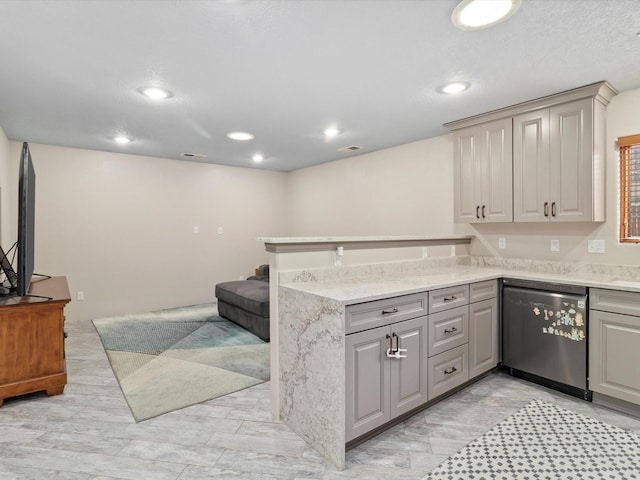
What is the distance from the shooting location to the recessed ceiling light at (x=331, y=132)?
4016 mm

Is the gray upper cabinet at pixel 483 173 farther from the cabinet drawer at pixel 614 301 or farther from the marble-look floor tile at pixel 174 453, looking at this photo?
the marble-look floor tile at pixel 174 453

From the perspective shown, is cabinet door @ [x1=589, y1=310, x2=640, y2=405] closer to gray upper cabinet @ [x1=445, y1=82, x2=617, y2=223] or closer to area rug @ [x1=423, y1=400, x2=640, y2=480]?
area rug @ [x1=423, y1=400, x2=640, y2=480]

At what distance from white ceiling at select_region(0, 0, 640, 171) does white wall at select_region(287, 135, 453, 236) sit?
28.9 inches

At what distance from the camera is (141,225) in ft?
17.8

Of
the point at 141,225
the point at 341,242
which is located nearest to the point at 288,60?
the point at 341,242

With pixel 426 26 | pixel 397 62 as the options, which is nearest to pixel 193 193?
pixel 397 62

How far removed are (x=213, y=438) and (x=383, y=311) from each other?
131cm

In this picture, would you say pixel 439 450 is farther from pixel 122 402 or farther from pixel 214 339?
pixel 214 339

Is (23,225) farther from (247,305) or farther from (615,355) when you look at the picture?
(615,355)

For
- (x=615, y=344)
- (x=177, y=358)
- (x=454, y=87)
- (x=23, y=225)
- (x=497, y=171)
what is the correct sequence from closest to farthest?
(x=615, y=344) < (x=23, y=225) < (x=454, y=87) < (x=497, y=171) < (x=177, y=358)

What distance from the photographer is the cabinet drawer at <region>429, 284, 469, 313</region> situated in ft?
8.15

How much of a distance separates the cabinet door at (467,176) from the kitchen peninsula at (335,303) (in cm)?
82

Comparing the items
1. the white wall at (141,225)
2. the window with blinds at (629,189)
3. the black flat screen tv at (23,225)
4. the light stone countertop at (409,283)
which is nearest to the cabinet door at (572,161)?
the window with blinds at (629,189)

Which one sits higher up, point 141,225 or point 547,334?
point 141,225
